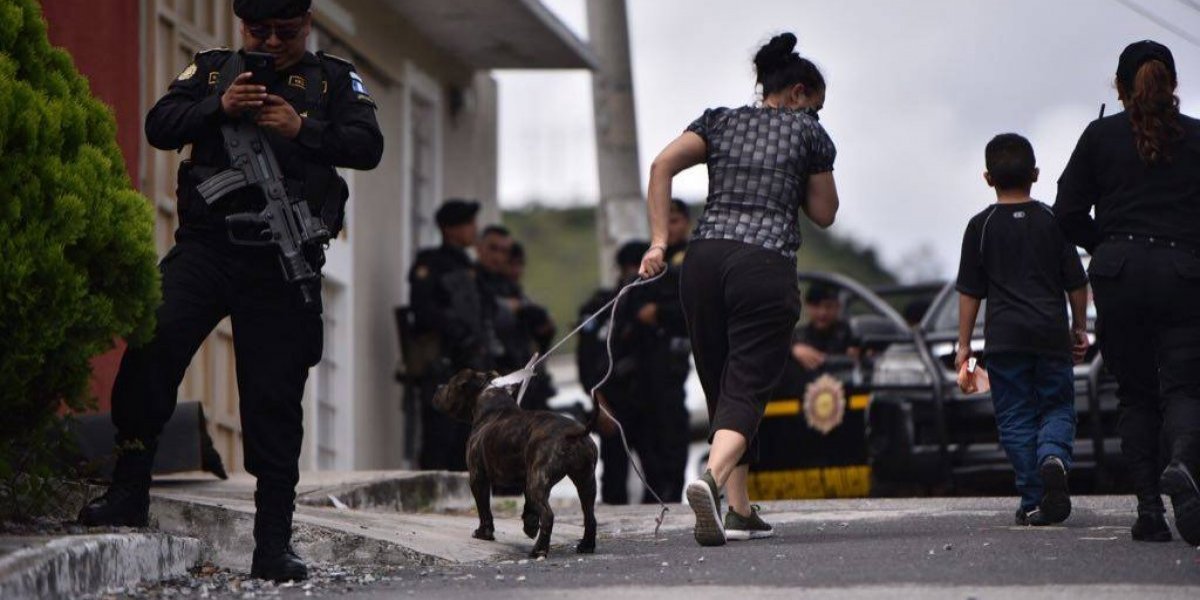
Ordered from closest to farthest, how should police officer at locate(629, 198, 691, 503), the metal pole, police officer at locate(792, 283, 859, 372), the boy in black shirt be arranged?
1. the boy in black shirt
2. police officer at locate(792, 283, 859, 372)
3. police officer at locate(629, 198, 691, 503)
4. the metal pole

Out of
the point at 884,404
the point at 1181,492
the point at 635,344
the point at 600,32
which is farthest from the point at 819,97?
the point at 600,32

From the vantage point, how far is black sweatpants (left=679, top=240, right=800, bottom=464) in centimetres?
766

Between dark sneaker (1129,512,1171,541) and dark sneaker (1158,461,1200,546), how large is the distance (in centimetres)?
38

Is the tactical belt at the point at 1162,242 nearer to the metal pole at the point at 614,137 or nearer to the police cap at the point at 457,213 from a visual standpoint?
the police cap at the point at 457,213

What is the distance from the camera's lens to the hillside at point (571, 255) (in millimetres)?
56562

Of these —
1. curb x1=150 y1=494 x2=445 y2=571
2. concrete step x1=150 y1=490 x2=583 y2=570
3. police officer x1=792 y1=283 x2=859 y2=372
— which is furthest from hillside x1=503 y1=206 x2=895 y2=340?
curb x1=150 y1=494 x2=445 y2=571

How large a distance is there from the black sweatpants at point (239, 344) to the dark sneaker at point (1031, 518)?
308cm

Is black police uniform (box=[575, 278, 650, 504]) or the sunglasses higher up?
the sunglasses

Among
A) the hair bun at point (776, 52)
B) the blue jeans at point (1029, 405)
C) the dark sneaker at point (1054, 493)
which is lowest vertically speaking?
the dark sneaker at point (1054, 493)

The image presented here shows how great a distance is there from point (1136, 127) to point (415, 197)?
1021 cm

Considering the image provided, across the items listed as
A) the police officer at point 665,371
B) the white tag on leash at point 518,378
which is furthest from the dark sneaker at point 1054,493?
the police officer at point 665,371

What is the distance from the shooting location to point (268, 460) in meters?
6.53

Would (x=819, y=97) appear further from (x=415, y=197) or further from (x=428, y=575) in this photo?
(x=415, y=197)

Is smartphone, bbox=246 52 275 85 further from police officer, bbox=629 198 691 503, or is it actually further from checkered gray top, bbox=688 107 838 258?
police officer, bbox=629 198 691 503
